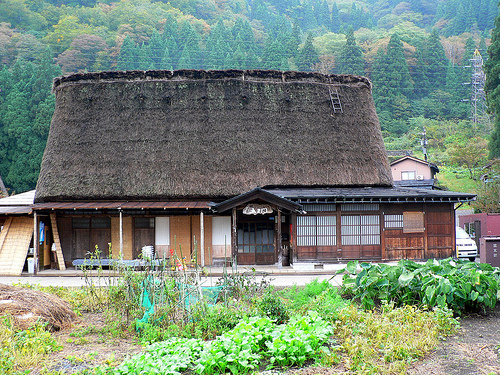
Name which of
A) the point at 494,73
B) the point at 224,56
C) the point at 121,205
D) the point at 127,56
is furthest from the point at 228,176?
the point at 224,56

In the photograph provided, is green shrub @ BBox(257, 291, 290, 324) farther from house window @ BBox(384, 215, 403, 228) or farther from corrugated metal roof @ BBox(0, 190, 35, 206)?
corrugated metal roof @ BBox(0, 190, 35, 206)

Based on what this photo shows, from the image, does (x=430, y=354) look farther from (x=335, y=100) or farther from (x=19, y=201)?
(x=19, y=201)

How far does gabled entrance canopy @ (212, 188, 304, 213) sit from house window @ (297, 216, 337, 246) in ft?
3.77

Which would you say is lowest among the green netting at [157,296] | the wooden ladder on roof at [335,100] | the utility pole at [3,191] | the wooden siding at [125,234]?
Result: the green netting at [157,296]

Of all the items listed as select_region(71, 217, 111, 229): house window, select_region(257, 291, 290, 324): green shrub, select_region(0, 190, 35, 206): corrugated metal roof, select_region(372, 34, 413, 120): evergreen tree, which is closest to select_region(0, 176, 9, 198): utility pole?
select_region(0, 190, 35, 206): corrugated metal roof

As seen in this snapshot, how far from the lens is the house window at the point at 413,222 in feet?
51.8

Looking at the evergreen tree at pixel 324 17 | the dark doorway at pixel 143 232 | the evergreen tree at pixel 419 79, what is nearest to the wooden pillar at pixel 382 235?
the dark doorway at pixel 143 232

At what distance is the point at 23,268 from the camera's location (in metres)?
15.6

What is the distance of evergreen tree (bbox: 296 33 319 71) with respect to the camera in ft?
192

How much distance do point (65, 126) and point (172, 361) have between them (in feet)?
49.3

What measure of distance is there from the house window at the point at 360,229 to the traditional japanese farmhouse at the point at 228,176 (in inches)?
1.4

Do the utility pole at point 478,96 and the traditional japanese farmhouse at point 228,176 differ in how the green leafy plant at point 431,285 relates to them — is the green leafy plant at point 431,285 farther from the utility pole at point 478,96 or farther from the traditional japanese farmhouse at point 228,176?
the utility pole at point 478,96

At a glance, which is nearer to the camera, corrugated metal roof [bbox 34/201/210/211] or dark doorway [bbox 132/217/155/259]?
corrugated metal roof [bbox 34/201/210/211]

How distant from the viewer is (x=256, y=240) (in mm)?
16531
